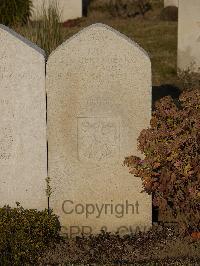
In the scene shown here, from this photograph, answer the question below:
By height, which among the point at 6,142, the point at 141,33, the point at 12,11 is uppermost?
the point at 12,11

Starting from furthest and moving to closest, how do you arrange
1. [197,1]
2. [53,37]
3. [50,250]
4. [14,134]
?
[197,1] → [53,37] → [14,134] → [50,250]

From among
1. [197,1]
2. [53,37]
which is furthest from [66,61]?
[197,1]

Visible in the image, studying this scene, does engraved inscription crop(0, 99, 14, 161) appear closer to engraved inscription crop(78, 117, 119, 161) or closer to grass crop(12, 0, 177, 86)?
engraved inscription crop(78, 117, 119, 161)

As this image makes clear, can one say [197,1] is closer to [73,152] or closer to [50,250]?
[73,152]

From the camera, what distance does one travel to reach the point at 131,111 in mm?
4887

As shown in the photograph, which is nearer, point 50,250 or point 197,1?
point 50,250

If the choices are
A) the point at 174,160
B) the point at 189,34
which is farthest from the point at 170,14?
the point at 174,160

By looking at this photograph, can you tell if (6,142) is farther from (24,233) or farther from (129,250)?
(129,250)

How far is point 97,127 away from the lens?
494 cm

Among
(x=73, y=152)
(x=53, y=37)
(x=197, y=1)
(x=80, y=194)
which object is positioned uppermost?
(x=197, y=1)

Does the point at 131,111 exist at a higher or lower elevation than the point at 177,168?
higher

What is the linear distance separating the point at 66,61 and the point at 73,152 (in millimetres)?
765

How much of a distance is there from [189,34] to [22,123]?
20.5 ft

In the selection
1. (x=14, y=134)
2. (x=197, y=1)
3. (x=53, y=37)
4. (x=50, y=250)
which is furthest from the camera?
(x=197, y=1)
